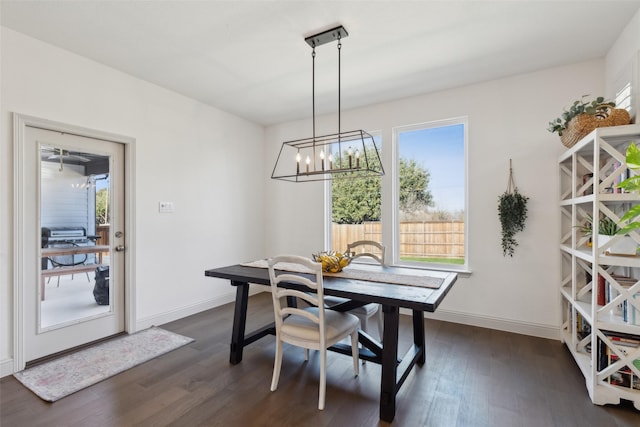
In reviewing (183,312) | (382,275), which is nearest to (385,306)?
(382,275)

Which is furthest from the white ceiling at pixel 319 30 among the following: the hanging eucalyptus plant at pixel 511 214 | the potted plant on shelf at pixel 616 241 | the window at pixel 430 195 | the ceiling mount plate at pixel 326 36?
the potted plant on shelf at pixel 616 241

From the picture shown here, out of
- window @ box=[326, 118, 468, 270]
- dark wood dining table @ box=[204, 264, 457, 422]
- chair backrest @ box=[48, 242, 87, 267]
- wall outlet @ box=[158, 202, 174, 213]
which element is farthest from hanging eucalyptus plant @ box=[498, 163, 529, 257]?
chair backrest @ box=[48, 242, 87, 267]

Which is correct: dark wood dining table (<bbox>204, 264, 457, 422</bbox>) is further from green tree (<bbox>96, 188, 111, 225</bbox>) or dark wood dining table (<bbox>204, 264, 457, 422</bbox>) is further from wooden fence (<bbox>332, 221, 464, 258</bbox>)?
green tree (<bbox>96, 188, 111, 225</bbox>)

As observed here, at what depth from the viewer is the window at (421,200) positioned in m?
3.56

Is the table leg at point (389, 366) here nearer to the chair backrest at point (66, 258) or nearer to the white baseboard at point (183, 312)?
the white baseboard at point (183, 312)

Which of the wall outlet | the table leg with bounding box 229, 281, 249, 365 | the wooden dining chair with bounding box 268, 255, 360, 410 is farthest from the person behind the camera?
the wall outlet

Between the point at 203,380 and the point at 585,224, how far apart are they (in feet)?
11.3

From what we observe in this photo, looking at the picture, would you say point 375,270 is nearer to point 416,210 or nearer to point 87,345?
point 416,210

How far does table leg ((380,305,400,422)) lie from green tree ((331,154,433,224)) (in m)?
2.20

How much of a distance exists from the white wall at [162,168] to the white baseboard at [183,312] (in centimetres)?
1

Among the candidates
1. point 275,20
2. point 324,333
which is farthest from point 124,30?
point 324,333

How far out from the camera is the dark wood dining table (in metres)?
1.83

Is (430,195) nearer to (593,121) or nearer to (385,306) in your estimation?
(593,121)

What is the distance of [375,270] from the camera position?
261 centimetres
